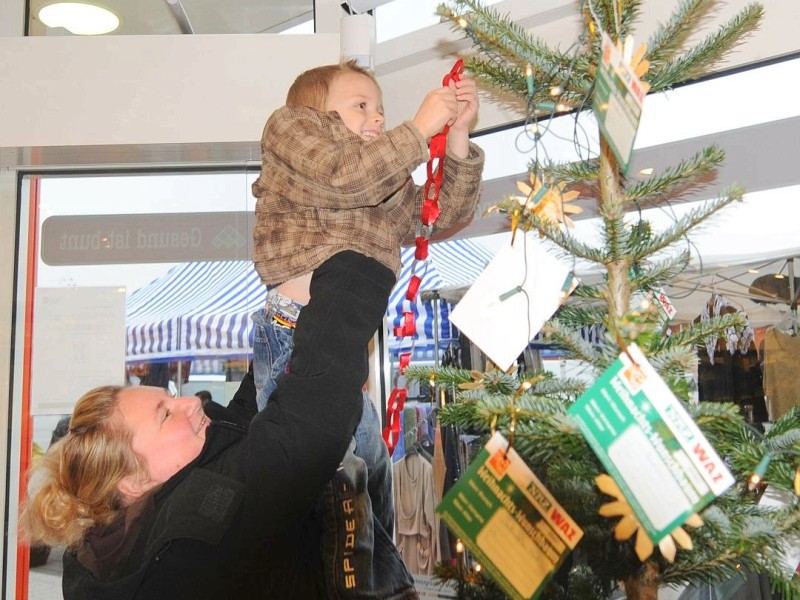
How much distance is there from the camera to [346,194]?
4.61ft

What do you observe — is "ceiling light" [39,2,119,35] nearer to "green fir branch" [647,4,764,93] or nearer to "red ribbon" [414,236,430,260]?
"red ribbon" [414,236,430,260]

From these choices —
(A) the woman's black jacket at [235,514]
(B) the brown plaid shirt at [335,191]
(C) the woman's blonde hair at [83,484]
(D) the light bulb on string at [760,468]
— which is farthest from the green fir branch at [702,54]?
(C) the woman's blonde hair at [83,484]

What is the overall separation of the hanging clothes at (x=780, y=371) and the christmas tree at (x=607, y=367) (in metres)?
0.78

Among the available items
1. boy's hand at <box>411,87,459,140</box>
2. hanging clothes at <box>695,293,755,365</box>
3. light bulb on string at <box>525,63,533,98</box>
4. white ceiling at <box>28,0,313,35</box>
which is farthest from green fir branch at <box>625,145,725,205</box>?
white ceiling at <box>28,0,313,35</box>

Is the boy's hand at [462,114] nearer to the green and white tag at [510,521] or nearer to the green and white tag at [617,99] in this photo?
the green and white tag at [617,99]

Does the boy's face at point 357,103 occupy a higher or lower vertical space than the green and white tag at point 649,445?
higher

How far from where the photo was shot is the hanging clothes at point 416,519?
2.38 m

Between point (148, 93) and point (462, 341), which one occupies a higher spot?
point (148, 93)

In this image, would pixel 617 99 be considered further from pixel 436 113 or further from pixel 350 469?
pixel 350 469

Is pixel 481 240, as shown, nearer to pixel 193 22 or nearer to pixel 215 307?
pixel 215 307

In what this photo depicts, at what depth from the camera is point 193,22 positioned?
2441mm

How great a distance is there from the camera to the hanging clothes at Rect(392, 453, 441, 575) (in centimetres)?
238

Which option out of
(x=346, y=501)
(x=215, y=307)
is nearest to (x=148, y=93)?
(x=215, y=307)

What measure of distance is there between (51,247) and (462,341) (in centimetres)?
151
